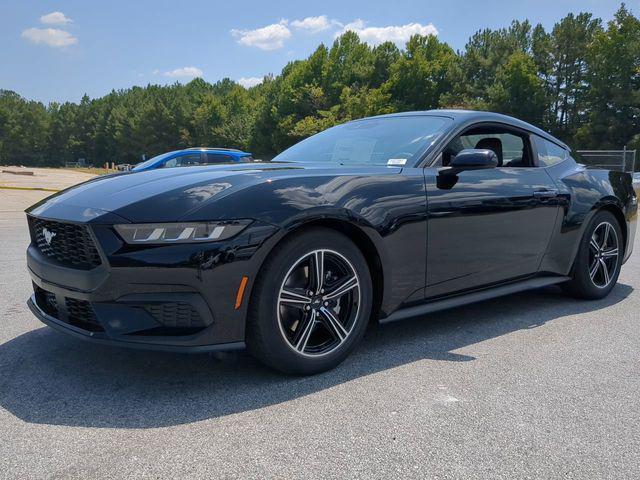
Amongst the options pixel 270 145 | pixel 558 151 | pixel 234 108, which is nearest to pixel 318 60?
pixel 270 145

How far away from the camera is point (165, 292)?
8.18 ft

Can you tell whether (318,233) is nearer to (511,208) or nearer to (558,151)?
(511,208)

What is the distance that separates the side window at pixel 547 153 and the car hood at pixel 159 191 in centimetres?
165

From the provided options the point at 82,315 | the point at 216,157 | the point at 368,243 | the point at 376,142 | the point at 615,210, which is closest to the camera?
the point at 82,315

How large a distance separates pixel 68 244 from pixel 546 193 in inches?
124

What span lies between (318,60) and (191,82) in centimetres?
6732

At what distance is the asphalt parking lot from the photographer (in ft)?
6.85

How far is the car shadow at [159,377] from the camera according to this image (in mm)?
2484

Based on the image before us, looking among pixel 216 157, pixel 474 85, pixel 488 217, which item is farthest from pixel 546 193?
pixel 474 85

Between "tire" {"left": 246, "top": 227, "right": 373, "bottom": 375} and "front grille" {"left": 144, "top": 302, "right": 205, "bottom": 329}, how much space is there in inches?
11.2

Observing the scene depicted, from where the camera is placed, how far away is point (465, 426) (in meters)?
2.42

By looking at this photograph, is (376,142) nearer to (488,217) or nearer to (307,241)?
(488,217)

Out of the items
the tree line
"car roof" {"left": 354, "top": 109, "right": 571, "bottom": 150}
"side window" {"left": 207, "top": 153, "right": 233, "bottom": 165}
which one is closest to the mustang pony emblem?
"car roof" {"left": 354, "top": 109, "right": 571, "bottom": 150}

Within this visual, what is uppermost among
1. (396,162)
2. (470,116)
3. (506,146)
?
(470,116)
